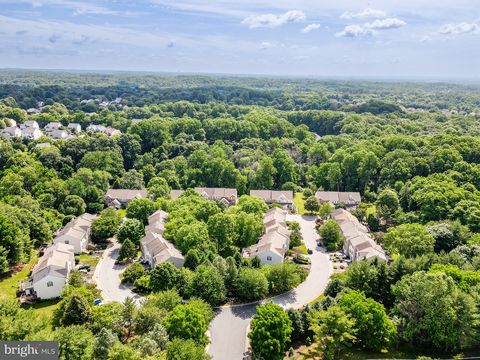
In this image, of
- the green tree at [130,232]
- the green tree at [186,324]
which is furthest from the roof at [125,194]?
the green tree at [186,324]

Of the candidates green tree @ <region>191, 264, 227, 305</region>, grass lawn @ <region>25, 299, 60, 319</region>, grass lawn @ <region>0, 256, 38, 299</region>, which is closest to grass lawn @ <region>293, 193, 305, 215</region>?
green tree @ <region>191, 264, 227, 305</region>

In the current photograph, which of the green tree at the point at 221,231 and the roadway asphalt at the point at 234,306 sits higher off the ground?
the green tree at the point at 221,231

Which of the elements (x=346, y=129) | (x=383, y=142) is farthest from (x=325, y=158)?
(x=346, y=129)

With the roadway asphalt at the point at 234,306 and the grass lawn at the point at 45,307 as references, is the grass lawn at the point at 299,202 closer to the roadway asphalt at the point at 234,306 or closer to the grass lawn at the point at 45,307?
the roadway asphalt at the point at 234,306

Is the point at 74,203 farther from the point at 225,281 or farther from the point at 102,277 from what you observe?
the point at 225,281

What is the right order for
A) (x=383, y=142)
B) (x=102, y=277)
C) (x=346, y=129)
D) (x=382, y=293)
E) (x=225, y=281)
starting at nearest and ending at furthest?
(x=382, y=293), (x=225, y=281), (x=102, y=277), (x=383, y=142), (x=346, y=129)

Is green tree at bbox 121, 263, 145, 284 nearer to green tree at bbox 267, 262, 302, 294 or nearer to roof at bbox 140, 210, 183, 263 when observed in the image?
roof at bbox 140, 210, 183, 263
